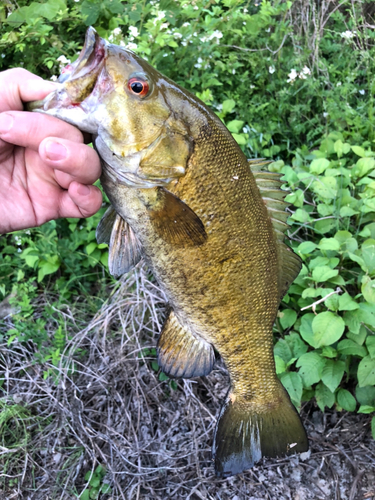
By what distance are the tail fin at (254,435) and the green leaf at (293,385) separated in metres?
0.42

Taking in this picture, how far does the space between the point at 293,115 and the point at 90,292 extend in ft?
6.61

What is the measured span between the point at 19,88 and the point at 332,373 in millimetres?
1776

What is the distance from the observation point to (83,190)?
129cm

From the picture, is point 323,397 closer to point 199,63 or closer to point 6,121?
point 6,121

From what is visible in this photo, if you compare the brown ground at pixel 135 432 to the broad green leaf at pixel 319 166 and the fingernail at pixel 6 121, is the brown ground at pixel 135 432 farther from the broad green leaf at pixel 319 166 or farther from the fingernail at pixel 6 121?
the fingernail at pixel 6 121

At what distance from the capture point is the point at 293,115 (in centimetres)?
292

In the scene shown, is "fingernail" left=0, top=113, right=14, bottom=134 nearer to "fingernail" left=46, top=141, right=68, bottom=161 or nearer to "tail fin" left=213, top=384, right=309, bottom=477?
"fingernail" left=46, top=141, right=68, bottom=161

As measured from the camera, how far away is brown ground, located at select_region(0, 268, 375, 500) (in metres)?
2.08

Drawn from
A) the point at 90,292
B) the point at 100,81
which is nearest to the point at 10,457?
the point at 90,292

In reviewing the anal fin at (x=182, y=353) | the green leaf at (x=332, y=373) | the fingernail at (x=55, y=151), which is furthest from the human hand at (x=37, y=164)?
the green leaf at (x=332, y=373)

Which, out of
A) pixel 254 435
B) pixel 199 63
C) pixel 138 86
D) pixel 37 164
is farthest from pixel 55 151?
pixel 199 63

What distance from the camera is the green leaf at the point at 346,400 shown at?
1930 mm

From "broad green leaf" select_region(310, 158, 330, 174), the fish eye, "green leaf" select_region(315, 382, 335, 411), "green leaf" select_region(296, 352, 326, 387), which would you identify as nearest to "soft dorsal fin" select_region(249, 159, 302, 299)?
the fish eye

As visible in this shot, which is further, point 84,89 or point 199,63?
point 199,63
